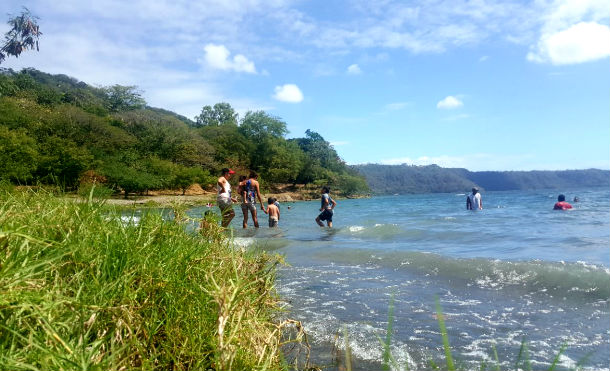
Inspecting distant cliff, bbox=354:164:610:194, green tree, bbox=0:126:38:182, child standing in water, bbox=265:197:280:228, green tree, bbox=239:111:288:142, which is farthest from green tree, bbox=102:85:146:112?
distant cliff, bbox=354:164:610:194

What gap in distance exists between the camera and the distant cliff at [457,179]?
15712cm

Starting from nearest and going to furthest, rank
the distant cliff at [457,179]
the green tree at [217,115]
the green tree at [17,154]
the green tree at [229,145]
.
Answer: the green tree at [17,154] < the green tree at [229,145] < the green tree at [217,115] < the distant cliff at [457,179]

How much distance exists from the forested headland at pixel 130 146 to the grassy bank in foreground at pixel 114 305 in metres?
1.79

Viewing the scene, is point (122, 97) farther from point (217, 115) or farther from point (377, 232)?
point (377, 232)

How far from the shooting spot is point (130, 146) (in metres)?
44.4

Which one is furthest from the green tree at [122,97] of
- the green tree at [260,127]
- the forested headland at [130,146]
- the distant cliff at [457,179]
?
→ the distant cliff at [457,179]

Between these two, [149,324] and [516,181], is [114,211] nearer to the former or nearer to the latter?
[149,324]

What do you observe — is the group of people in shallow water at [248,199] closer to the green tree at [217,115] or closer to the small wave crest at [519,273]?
the small wave crest at [519,273]

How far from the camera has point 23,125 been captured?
36219 millimetres

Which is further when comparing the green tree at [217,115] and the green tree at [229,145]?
the green tree at [217,115]

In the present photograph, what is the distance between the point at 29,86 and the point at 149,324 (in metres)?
66.2

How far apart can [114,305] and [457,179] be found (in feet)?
641

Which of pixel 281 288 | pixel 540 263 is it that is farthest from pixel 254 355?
pixel 540 263

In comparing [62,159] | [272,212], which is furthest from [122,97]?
[272,212]
